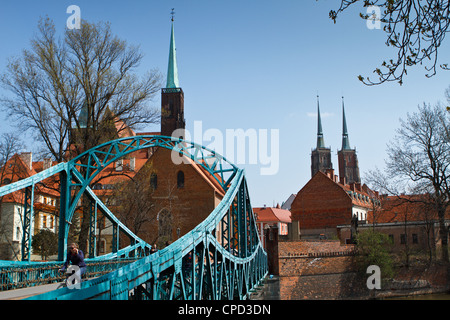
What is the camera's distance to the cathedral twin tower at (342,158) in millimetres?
105125

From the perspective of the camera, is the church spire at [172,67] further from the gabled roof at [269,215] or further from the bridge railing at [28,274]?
the bridge railing at [28,274]

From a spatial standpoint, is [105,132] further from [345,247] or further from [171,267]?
[345,247]

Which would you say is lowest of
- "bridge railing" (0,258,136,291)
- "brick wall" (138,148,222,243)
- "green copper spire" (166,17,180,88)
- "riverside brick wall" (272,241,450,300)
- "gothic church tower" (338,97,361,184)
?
"riverside brick wall" (272,241,450,300)

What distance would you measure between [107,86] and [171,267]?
620 inches

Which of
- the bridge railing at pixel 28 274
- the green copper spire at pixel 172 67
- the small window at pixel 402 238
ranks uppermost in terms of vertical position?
the green copper spire at pixel 172 67

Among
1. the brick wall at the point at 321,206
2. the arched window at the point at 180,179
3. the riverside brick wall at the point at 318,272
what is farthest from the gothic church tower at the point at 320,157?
the riverside brick wall at the point at 318,272

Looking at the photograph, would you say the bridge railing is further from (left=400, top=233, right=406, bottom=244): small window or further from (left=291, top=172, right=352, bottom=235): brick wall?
(left=291, top=172, right=352, bottom=235): brick wall

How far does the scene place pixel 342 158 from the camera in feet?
363

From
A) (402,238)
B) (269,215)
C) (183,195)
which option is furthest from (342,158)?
(183,195)

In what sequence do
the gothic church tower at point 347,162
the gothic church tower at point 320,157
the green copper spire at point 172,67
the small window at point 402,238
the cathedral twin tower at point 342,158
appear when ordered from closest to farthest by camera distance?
the small window at point 402,238 < the green copper spire at point 172,67 < the gothic church tower at point 320,157 < the cathedral twin tower at point 342,158 < the gothic church tower at point 347,162

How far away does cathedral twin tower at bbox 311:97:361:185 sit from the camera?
345 ft

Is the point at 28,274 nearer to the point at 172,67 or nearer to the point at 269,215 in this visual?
the point at 172,67

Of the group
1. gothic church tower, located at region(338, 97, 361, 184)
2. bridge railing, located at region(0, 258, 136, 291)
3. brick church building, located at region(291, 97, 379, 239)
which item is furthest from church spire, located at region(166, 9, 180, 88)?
gothic church tower, located at region(338, 97, 361, 184)
